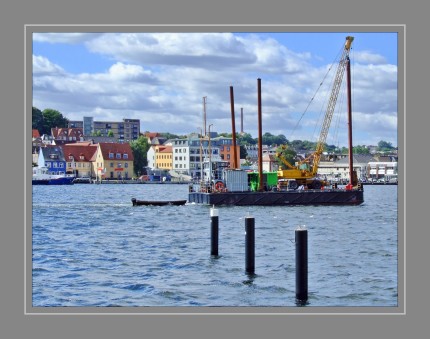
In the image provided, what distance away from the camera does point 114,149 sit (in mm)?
93062

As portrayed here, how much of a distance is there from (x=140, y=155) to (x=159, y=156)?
3.55 meters

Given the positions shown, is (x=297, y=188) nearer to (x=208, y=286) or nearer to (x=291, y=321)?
(x=208, y=286)

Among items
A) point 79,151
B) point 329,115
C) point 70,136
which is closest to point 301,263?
point 329,115

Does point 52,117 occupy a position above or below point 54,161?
above

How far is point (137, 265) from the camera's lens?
969 inches

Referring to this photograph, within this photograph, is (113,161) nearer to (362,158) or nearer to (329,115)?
(362,158)

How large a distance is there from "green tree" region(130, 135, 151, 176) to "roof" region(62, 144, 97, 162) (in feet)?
31.0

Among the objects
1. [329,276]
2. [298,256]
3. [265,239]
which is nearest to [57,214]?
[265,239]

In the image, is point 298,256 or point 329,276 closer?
point 298,256

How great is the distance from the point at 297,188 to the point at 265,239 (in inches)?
1104

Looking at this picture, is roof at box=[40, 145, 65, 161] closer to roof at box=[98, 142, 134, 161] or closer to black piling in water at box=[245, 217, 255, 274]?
roof at box=[98, 142, 134, 161]

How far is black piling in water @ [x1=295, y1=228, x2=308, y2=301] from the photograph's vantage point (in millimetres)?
17359

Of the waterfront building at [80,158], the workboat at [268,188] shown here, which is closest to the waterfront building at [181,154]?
the waterfront building at [80,158]

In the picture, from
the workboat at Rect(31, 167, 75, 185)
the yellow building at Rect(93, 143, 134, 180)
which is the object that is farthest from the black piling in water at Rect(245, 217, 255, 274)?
the workboat at Rect(31, 167, 75, 185)
